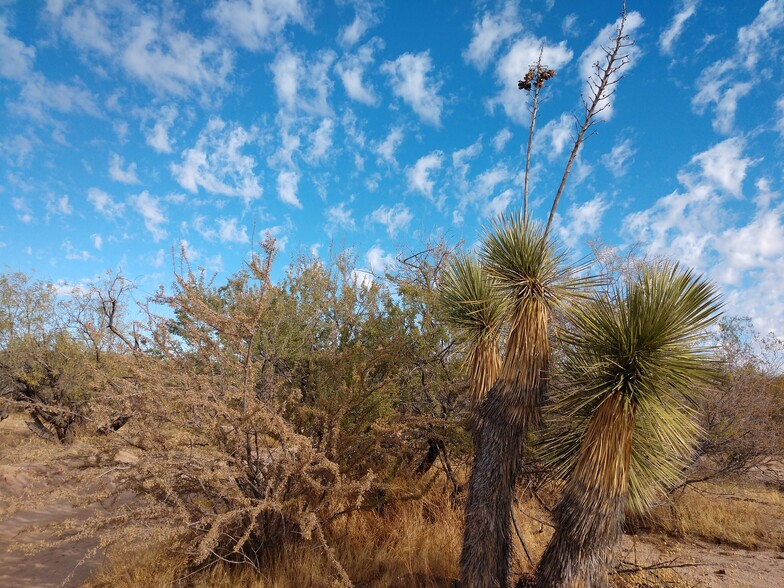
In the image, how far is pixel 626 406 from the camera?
14.1ft

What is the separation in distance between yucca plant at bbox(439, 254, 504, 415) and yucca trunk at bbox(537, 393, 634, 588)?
145cm

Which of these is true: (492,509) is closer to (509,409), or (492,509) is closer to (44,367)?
(509,409)

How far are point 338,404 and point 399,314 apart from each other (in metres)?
2.35

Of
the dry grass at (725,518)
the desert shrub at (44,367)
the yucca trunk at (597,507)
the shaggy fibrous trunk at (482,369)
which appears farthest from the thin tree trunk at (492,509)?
the desert shrub at (44,367)

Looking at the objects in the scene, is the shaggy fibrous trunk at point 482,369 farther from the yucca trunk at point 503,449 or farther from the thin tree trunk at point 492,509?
the thin tree trunk at point 492,509

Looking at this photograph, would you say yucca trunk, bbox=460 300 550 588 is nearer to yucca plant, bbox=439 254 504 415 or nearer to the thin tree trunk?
the thin tree trunk

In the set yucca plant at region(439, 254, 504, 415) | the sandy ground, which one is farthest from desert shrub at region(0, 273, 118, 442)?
yucca plant at region(439, 254, 504, 415)

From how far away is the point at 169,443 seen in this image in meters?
5.18

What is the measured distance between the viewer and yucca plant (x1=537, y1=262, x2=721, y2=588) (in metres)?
4.27

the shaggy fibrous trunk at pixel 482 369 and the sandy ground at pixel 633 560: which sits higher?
the shaggy fibrous trunk at pixel 482 369

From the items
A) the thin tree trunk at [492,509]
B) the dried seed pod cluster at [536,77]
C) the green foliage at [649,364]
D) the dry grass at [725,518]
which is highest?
the dried seed pod cluster at [536,77]

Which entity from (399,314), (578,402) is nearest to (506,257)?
(578,402)

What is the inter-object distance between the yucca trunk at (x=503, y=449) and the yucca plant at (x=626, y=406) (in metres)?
0.38

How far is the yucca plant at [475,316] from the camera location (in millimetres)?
5613
